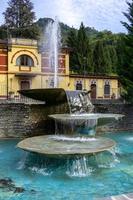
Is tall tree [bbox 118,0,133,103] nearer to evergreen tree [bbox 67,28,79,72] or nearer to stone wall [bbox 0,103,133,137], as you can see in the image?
stone wall [bbox 0,103,133,137]

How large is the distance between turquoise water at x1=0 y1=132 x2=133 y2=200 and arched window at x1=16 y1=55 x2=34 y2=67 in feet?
71.9

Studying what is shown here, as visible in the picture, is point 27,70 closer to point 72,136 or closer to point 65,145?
point 72,136

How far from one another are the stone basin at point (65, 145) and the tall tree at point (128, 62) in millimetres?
11900

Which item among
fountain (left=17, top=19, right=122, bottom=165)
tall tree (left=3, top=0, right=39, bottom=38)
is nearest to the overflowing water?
fountain (left=17, top=19, right=122, bottom=165)

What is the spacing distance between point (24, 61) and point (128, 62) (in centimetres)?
1283

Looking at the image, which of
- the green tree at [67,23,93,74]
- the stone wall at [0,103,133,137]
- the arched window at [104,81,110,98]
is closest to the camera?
the stone wall at [0,103,133,137]

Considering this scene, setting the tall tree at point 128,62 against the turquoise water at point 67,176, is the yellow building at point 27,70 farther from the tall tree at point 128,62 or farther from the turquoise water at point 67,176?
the turquoise water at point 67,176

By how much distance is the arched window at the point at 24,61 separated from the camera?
114 ft

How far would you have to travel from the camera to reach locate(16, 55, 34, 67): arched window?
114ft

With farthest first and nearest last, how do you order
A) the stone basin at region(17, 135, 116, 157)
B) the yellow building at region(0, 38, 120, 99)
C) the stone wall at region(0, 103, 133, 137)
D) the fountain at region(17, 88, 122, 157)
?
the yellow building at region(0, 38, 120, 99) < the stone wall at region(0, 103, 133, 137) < the fountain at region(17, 88, 122, 157) < the stone basin at region(17, 135, 116, 157)

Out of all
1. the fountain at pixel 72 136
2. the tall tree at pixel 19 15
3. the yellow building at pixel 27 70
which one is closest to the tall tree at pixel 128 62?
the fountain at pixel 72 136

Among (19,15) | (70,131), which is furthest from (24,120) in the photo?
(19,15)

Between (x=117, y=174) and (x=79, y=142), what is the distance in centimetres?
247

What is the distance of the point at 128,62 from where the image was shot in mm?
25750
